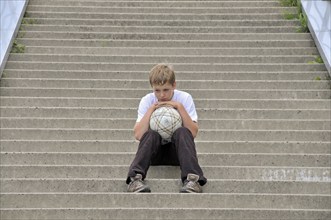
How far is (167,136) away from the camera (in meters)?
6.20

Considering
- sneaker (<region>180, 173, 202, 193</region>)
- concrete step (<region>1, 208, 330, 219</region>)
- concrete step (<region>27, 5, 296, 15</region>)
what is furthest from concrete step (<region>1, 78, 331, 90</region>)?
concrete step (<region>1, 208, 330, 219</region>)

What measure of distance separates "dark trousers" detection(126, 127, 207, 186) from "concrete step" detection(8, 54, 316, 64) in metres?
3.63

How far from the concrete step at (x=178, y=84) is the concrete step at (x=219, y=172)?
2.46m

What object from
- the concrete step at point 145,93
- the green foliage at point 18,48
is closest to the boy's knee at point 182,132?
the concrete step at point 145,93

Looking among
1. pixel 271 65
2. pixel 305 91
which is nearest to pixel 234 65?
pixel 271 65

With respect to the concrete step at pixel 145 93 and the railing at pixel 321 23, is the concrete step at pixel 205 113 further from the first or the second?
the railing at pixel 321 23

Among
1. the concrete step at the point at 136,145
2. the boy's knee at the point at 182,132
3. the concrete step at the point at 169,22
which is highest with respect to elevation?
the concrete step at the point at 169,22

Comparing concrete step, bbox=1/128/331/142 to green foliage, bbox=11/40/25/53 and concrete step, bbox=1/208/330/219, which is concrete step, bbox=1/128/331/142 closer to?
concrete step, bbox=1/208/330/219

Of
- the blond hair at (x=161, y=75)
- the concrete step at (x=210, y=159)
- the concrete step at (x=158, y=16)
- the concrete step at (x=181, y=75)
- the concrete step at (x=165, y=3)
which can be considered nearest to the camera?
the blond hair at (x=161, y=75)

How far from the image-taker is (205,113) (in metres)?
8.36

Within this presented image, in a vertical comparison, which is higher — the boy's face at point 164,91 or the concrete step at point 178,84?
the concrete step at point 178,84

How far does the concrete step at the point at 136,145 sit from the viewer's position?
739 centimetres

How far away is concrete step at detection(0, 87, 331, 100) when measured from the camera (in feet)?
29.1

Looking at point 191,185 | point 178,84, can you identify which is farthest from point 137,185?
point 178,84
